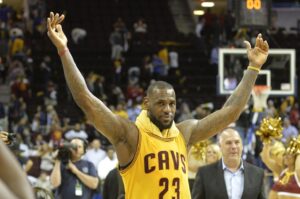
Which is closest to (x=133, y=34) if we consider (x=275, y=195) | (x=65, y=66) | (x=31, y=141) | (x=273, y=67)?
(x=31, y=141)

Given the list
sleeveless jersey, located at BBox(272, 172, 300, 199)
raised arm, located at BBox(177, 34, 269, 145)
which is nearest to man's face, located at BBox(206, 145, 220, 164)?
sleeveless jersey, located at BBox(272, 172, 300, 199)

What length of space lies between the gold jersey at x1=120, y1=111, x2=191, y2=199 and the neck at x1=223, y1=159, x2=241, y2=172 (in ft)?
6.11

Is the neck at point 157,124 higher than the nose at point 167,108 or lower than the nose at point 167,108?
lower

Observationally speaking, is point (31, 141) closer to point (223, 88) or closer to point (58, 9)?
point (223, 88)

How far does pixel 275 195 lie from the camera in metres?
7.06

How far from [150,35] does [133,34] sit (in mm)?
840

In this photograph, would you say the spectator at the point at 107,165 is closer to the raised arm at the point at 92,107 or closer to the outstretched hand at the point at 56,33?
the raised arm at the point at 92,107

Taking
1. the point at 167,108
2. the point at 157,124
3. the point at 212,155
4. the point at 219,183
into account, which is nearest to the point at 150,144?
the point at 157,124

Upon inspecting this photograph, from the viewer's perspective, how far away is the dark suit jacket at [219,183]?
21.7 ft

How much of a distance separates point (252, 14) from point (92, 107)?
11407 mm

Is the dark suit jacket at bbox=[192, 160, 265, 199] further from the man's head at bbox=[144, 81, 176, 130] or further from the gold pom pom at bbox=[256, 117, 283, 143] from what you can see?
the man's head at bbox=[144, 81, 176, 130]

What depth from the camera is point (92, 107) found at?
183 inches

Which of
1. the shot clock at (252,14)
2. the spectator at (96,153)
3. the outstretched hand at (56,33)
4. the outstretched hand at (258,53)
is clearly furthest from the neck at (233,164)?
the spectator at (96,153)

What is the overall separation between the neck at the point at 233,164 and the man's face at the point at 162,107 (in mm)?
1894
